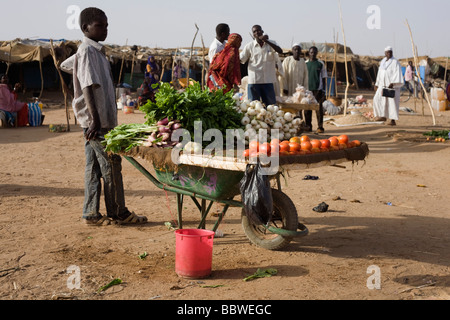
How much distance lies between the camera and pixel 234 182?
13.2ft

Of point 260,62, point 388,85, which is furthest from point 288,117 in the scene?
point 388,85

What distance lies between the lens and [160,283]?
3.60m

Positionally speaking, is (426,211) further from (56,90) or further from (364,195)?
(56,90)

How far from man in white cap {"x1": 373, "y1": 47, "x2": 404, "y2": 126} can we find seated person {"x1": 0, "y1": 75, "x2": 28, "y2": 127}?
947cm

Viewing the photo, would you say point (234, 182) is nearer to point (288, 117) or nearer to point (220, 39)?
point (288, 117)

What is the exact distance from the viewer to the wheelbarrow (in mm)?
3738

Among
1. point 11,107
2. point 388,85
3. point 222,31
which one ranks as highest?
point 222,31

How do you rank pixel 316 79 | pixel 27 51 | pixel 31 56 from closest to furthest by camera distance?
1. pixel 316 79
2. pixel 31 56
3. pixel 27 51

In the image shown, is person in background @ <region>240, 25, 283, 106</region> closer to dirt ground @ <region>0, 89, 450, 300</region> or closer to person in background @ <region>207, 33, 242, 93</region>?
person in background @ <region>207, 33, 242, 93</region>

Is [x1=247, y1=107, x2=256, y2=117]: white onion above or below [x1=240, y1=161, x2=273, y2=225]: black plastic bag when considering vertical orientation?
above

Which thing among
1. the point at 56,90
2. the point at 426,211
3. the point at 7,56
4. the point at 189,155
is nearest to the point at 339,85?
the point at 56,90

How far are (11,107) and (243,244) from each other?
1126 centimetres

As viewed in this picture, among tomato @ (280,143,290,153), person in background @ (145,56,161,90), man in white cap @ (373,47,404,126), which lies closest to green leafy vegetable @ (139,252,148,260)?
tomato @ (280,143,290,153)

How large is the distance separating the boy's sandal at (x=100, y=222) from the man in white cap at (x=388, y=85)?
9932mm
